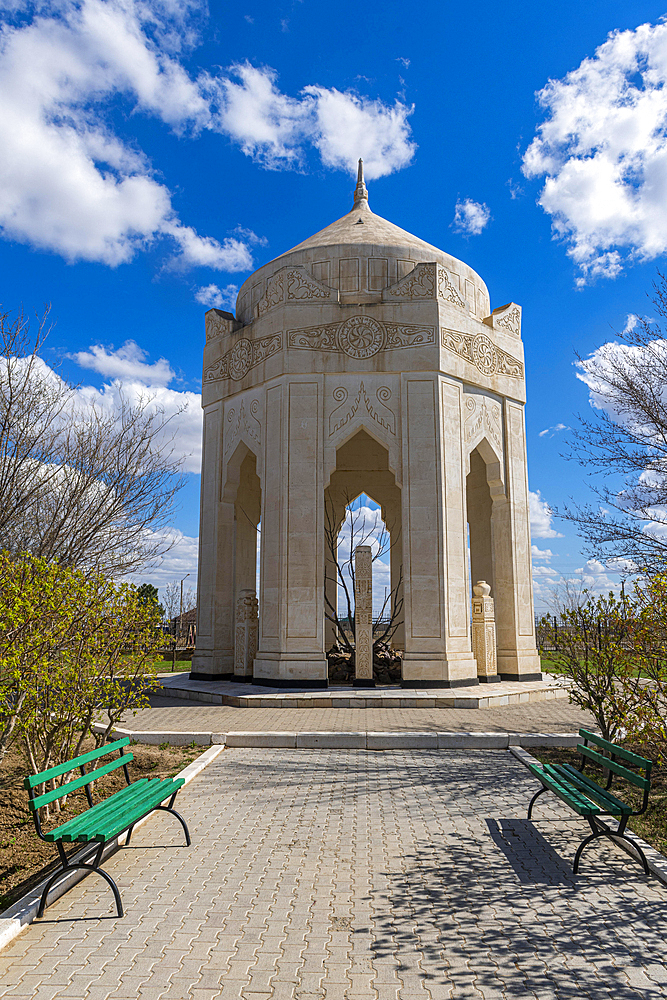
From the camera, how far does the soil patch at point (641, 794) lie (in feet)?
18.1

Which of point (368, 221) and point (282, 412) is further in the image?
point (368, 221)

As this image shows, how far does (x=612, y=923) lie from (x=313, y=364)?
40.9 ft

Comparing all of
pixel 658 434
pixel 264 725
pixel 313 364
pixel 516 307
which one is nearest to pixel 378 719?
pixel 264 725

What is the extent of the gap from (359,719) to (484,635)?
5.26 m

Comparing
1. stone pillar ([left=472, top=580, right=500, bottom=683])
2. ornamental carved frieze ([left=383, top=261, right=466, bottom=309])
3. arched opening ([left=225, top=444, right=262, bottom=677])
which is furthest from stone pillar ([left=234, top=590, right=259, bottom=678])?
ornamental carved frieze ([left=383, top=261, right=466, bottom=309])

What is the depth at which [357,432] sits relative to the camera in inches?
600

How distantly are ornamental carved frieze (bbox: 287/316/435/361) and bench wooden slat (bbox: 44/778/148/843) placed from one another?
11.3 m

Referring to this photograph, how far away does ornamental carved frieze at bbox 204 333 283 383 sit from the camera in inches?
608

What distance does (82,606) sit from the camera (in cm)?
643

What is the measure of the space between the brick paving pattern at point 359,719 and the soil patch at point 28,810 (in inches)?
61.2

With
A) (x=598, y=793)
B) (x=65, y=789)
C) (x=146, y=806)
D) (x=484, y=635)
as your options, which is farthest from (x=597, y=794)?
(x=484, y=635)

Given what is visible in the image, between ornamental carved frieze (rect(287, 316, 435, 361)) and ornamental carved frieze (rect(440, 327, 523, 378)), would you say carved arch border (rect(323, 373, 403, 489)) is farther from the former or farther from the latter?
ornamental carved frieze (rect(440, 327, 523, 378))

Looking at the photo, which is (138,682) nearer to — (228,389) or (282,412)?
(282,412)

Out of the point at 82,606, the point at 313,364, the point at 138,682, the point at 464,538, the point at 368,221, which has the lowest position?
the point at 138,682
